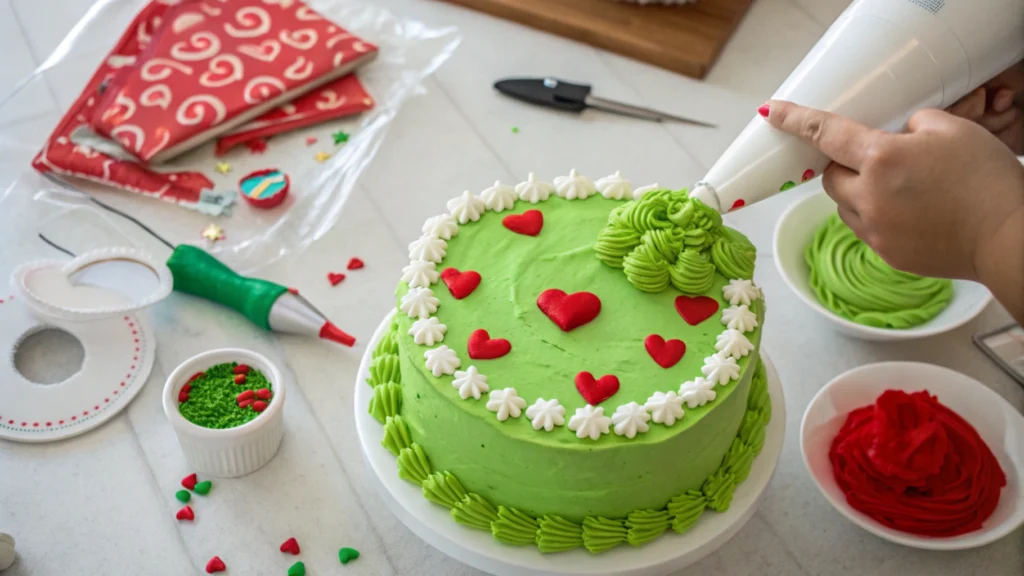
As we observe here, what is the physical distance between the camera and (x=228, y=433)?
1.51 metres

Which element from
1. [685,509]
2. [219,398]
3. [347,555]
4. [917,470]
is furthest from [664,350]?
[219,398]

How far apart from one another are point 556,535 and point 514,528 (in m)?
0.06

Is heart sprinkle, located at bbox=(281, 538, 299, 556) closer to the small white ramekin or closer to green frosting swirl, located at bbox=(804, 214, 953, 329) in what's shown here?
the small white ramekin

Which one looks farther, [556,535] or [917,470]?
[917,470]

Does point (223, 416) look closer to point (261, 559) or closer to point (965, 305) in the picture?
point (261, 559)

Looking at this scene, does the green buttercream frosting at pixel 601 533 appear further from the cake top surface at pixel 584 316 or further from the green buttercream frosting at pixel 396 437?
the green buttercream frosting at pixel 396 437

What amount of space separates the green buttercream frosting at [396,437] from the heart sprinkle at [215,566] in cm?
32

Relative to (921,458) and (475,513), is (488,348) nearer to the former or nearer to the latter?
(475,513)

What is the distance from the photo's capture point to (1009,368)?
5.82 feet

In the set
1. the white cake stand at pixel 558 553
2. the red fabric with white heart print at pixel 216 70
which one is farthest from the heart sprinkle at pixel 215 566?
the red fabric with white heart print at pixel 216 70

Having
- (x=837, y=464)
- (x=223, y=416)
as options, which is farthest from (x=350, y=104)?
(x=837, y=464)

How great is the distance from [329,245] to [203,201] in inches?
11.0

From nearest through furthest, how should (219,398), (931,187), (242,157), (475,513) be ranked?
(931,187), (475,513), (219,398), (242,157)

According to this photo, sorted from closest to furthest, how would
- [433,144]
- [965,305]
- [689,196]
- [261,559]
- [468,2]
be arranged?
[689,196] → [261,559] → [965,305] → [433,144] → [468,2]
